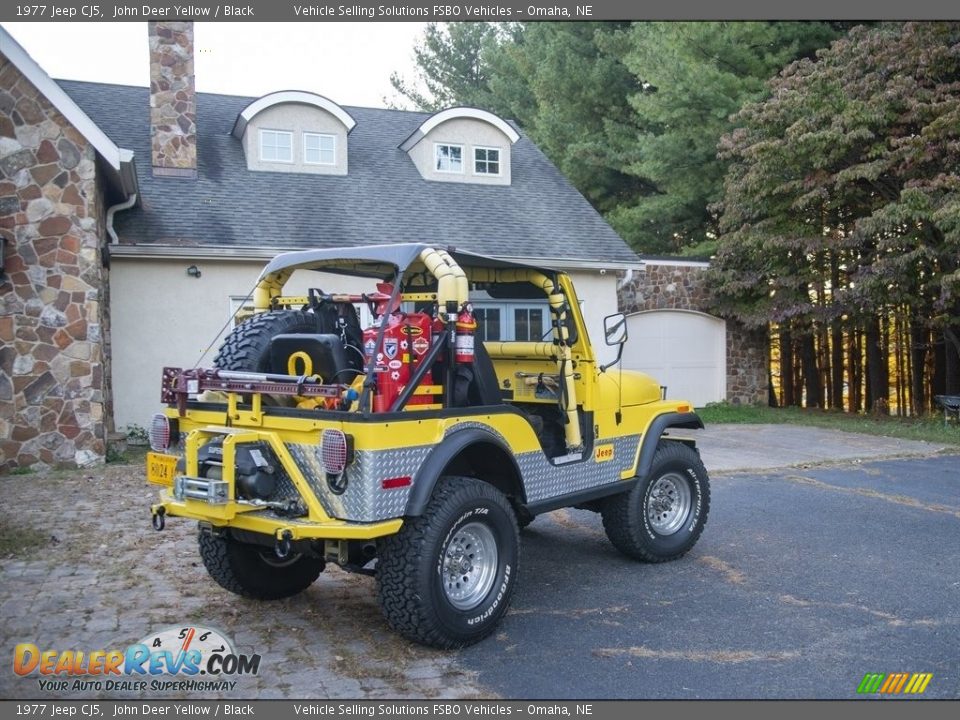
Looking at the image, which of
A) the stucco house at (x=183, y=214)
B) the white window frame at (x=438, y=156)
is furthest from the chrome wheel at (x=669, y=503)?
the white window frame at (x=438, y=156)

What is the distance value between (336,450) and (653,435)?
9.66 ft

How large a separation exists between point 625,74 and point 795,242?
9555 mm

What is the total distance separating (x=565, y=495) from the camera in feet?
18.5

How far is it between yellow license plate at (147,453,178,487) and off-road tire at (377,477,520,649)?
1.34 m

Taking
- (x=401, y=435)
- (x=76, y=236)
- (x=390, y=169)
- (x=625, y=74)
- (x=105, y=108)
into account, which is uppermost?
(x=625, y=74)

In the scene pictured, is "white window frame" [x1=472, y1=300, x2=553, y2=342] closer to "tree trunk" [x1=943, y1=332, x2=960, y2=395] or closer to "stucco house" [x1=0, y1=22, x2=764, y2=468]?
"stucco house" [x1=0, y1=22, x2=764, y2=468]

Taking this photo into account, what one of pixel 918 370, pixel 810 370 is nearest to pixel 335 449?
pixel 918 370

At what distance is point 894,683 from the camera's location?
13.7ft

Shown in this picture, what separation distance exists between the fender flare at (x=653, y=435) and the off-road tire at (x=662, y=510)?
9 cm

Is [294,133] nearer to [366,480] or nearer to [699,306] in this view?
[699,306]

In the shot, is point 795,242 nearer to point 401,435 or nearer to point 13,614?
point 401,435

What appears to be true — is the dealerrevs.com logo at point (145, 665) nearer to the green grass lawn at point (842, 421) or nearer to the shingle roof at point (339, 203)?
the shingle roof at point (339, 203)

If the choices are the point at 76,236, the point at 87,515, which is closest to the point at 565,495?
the point at 87,515

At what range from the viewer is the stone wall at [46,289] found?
33.1 feet
